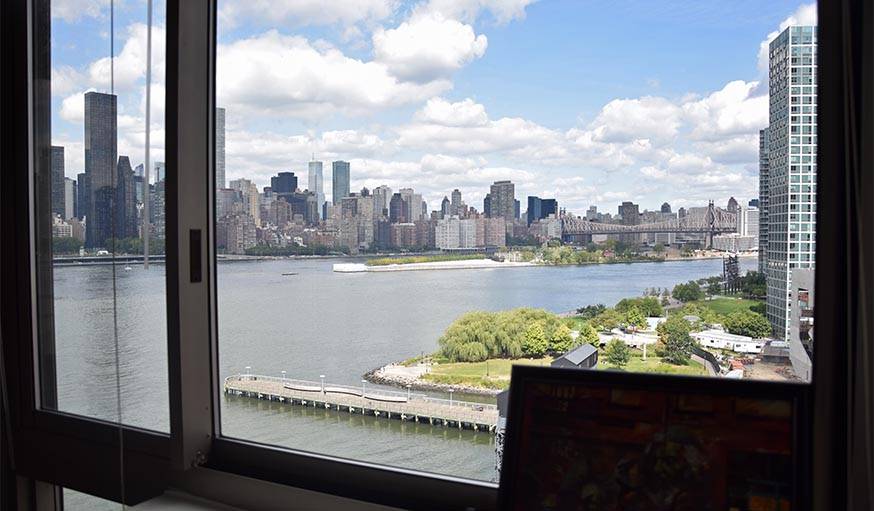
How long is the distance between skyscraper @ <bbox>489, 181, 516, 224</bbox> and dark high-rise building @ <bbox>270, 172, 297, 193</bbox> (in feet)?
1.87

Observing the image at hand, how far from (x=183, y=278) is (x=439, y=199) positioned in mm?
710

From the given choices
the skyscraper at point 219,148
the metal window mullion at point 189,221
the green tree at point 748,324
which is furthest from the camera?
the skyscraper at point 219,148

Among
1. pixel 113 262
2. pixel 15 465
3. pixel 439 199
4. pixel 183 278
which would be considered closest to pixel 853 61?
pixel 439 199

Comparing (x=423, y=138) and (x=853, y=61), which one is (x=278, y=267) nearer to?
(x=423, y=138)

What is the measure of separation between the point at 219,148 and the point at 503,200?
32.8 inches

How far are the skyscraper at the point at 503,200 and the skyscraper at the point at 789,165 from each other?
0.52 metres

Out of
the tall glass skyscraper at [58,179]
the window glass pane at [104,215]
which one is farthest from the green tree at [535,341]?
the tall glass skyscraper at [58,179]

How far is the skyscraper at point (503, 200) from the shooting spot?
1.52 m

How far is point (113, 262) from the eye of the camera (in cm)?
200

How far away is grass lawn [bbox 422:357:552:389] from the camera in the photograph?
1.49 meters

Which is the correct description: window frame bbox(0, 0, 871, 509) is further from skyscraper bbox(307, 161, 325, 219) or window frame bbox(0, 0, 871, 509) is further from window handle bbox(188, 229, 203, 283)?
skyscraper bbox(307, 161, 325, 219)

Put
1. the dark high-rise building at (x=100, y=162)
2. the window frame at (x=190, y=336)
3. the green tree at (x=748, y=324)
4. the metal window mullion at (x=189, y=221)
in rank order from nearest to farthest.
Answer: the window frame at (x=190, y=336), the green tree at (x=748, y=324), the metal window mullion at (x=189, y=221), the dark high-rise building at (x=100, y=162)

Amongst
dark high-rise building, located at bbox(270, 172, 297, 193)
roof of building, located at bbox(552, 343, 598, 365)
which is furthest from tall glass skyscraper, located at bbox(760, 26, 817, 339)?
dark high-rise building, located at bbox(270, 172, 297, 193)

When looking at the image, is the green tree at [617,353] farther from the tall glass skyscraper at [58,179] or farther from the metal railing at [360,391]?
the tall glass skyscraper at [58,179]
